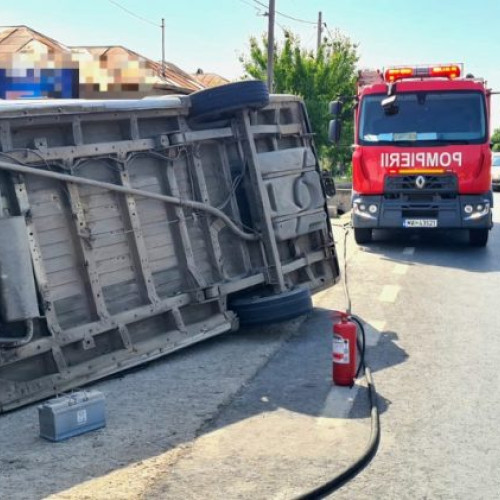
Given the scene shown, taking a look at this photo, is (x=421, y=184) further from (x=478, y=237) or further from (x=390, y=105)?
(x=478, y=237)

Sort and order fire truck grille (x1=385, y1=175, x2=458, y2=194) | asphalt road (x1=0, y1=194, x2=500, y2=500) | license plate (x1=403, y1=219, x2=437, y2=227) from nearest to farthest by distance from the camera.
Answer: asphalt road (x1=0, y1=194, x2=500, y2=500) → fire truck grille (x1=385, y1=175, x2=458, y2=194) → license plate (x1=403, y1=219, x2=437, y2=227)

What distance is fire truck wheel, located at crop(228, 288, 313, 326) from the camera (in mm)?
7398

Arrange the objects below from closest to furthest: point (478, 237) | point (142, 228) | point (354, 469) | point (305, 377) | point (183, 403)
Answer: point (354, 469), point (183, 403), point (305, 377), point (142, 228), point (478, 237)

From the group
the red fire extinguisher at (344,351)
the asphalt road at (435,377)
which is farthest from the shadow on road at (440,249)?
the red fire extinguisher at (344,351)

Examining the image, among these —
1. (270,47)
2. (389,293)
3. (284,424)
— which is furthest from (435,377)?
(270,47)

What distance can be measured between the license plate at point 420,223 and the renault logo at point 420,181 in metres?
0.60

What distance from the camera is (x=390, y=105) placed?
1271 cm

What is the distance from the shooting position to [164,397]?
5.79 m

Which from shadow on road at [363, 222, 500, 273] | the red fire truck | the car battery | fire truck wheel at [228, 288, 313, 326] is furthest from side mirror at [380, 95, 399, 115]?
the car battery

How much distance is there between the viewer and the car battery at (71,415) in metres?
4.91

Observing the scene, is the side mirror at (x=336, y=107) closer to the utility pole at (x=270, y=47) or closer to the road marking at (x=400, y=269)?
the road marking at (x=400, y=269)

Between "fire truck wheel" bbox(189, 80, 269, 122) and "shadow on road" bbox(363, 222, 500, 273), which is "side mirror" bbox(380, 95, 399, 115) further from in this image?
"fire truck wheel" bbox(189, 80, 269, 122)

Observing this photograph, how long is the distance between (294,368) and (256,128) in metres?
2.75

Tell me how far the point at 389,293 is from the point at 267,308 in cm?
291
